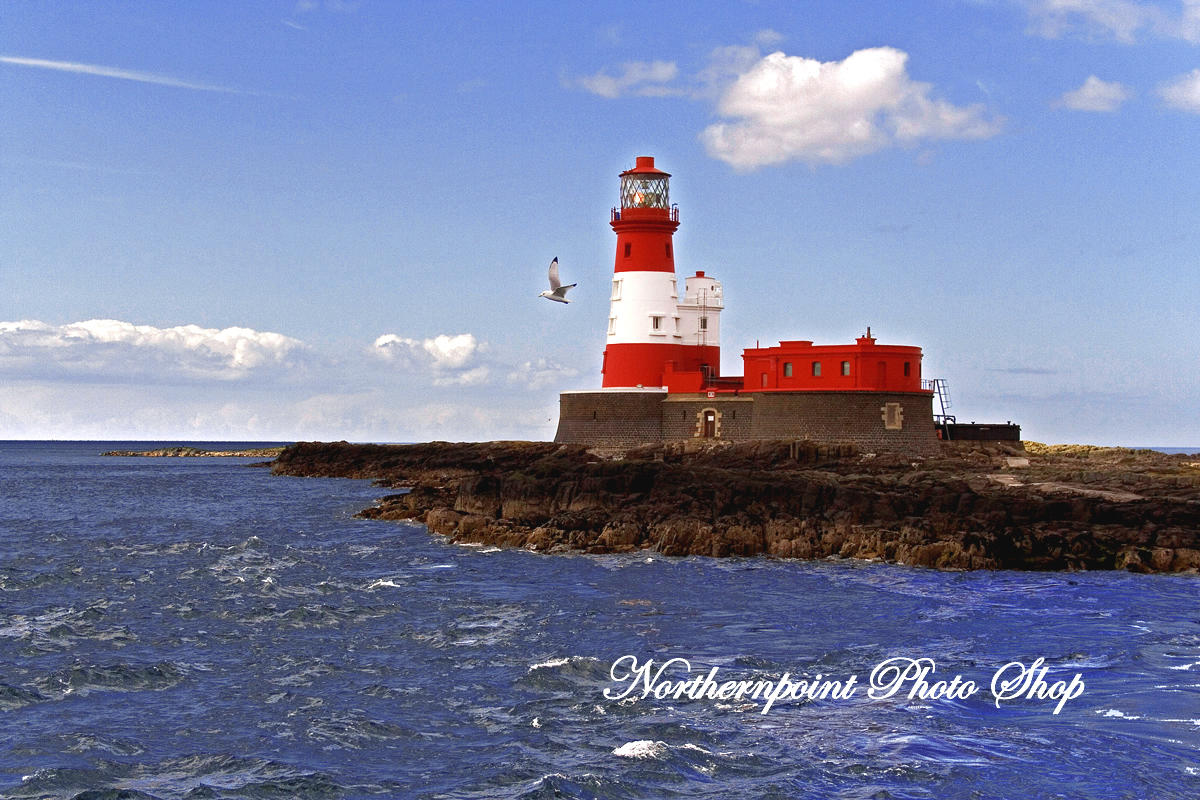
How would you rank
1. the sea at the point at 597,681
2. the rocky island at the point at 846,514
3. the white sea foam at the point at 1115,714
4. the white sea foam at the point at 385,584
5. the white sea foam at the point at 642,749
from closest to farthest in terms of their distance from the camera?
1. the sea at the point at 597,681
2. the white sea foam at the point at 642,749
3. the white sea foam at the point at 1115,714
4. the white sea foam at the point at 385,584
5. the rocky island at the point at 846,514

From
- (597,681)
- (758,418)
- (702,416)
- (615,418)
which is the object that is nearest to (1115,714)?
(597,681)

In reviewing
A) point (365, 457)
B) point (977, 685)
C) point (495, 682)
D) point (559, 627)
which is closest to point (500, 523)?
point (559, 627)

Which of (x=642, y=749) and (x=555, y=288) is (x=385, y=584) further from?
(x=555, y=288)

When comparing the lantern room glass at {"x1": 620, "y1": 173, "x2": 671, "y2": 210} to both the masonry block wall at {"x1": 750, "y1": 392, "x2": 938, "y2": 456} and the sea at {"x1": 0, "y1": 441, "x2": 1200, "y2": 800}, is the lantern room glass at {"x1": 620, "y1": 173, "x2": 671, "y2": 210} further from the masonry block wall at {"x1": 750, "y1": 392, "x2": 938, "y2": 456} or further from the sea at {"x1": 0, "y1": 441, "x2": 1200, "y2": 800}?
the sea at {"x1": 0, "y1": 441, "x2": 1200, "y2": 800}

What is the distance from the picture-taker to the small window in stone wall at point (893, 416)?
36.9 m

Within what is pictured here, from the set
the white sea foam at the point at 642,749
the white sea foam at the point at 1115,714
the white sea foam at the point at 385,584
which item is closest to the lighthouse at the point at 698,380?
the white sea foam at the point at 385,584

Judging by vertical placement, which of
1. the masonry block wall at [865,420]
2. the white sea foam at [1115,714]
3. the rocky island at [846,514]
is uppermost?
the masonry block wall at [865,420]

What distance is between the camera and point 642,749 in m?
9.78

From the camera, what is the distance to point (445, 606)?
1675cm

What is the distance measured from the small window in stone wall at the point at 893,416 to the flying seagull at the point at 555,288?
1178cm

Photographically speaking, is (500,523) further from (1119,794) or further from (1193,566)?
(1119,794)

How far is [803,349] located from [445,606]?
24.0m

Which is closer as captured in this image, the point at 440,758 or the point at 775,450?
the point at 440,758

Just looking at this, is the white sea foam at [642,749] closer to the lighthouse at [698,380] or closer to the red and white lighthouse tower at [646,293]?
the lighthouse at [698,380]
